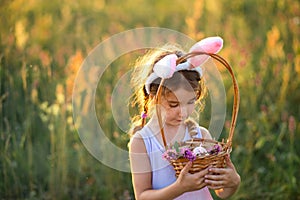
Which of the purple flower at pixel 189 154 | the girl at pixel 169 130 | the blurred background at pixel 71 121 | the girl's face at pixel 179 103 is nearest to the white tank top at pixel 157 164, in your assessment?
the girl at pixel 169 130

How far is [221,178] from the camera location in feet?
7.30

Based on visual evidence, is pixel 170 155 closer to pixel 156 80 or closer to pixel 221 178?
pixel 221 178

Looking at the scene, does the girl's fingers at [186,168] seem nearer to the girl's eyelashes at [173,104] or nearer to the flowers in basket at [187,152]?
the flowers in basket at [187,152]

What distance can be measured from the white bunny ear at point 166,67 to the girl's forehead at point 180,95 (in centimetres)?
7

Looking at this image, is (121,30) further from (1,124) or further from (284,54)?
(1,124)

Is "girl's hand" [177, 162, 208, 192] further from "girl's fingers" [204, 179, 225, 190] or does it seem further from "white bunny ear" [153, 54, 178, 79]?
"white bunny ear" [153, 54, 178, 79]

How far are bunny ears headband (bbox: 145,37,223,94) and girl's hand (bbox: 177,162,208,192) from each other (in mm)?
316

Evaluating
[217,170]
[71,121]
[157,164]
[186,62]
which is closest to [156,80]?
[186,62]

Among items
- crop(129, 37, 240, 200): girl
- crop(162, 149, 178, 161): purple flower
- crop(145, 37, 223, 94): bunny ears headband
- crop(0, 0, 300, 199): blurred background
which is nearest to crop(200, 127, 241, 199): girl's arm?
crop(129, 37, 240, 200): girl

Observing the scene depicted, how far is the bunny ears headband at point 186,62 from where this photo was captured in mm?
2248

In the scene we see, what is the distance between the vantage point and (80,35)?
4750 mm

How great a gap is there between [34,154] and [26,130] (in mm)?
224

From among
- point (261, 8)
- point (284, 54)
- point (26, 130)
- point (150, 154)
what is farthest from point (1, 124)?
point (261, 8)

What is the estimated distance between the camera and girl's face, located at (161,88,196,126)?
2.27 metres
